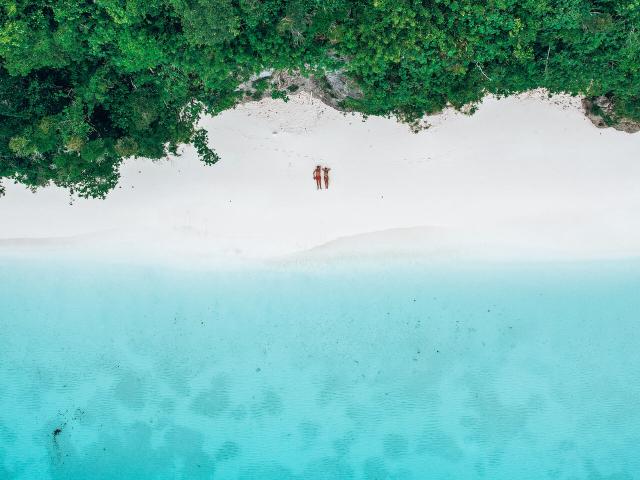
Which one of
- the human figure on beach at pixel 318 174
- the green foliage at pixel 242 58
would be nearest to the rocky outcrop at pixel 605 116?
the green foliage at pixel 242 58

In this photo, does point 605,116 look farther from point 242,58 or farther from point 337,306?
point 242,58

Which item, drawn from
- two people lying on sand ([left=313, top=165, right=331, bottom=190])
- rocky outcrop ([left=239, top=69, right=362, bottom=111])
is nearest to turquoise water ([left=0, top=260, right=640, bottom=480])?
two people lying on sand ([left=313, top=165, right=331, bottom=190])

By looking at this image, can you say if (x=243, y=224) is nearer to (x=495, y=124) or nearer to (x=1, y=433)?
(x=495, y=124)

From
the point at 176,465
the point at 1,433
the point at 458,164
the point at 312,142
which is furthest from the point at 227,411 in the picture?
the point at 458,164

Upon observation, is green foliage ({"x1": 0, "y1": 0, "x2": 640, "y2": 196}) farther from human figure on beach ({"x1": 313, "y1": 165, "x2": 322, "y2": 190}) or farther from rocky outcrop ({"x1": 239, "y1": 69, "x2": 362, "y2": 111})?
human figure on beach ({"x1": 313, "y1": 165, "x2": 322, "y2": 190})

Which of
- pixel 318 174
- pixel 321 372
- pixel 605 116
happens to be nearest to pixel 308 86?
pixel 318 174

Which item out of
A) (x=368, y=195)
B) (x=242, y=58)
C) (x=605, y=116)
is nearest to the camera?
(x=242, y=58)
